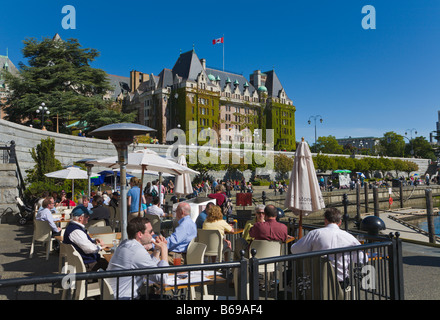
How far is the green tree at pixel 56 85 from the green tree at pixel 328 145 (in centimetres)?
7400

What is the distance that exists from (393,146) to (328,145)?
99.5ft

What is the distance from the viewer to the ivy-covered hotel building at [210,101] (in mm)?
71438

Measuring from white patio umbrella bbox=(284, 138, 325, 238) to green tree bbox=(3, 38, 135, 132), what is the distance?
117 feet

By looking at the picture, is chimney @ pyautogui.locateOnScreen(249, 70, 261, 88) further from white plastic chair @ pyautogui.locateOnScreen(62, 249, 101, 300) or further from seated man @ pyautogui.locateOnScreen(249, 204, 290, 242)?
white plastic chair @ pyautogui.locateOnScreen(62, 249, 101, 300)

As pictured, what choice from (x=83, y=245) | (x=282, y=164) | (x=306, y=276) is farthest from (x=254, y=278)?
(x=282, y=164)

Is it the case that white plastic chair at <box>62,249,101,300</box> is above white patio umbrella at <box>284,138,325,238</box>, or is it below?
below

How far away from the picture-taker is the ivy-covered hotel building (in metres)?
71.4

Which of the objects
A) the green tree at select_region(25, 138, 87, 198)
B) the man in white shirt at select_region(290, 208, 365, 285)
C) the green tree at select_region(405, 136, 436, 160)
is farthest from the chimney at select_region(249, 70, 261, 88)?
the man in white shirt at select_region(290, 208, 365, 285)

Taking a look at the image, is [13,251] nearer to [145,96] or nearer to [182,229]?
[182,229]

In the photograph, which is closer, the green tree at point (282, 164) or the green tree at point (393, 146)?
the green tree at point (282, 164)

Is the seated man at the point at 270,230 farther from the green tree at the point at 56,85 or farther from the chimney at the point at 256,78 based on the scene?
the chimney at the point at 256,78

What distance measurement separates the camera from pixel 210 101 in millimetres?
75312

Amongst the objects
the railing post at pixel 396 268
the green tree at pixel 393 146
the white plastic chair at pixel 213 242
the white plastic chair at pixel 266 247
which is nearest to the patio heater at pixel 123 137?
the white plastic chair at pixel 213 242
